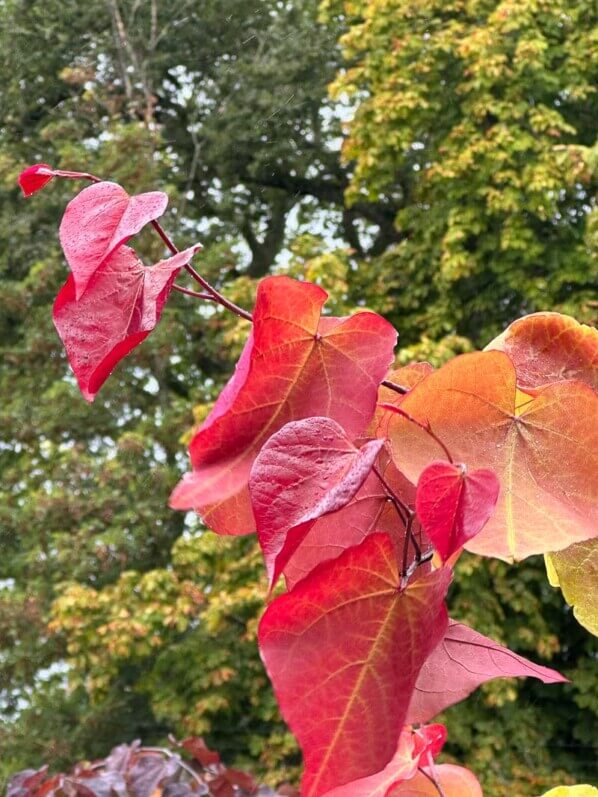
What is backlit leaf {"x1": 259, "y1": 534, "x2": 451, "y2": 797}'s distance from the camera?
17 cm

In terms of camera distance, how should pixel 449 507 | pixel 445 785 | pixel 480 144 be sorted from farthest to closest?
pixel 480 144, pixel 445 785, pixel 449 507

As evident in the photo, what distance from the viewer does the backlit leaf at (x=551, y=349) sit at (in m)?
0.24

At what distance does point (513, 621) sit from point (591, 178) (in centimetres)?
186

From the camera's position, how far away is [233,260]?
15.8 ft

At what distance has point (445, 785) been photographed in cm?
30

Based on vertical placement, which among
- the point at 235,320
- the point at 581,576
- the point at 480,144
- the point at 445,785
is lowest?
the point at 235,320

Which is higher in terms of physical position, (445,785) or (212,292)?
(212,292)

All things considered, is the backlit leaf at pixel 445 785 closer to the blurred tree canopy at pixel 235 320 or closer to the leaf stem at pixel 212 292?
the leaf stem at pixel 212 292

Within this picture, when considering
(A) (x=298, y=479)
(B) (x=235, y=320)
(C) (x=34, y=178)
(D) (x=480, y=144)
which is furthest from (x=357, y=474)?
(D) (x=480, y=144)

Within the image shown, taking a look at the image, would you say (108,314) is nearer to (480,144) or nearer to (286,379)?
(286,379)

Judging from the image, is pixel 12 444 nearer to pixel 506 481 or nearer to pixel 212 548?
pixel 212 548

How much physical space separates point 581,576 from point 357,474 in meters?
0.09

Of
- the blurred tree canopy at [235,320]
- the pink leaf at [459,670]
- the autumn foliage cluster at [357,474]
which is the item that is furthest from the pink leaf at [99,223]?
the blurred tree canopy at [235,320]

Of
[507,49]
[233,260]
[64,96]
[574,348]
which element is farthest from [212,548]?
[574,348]
